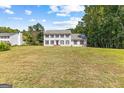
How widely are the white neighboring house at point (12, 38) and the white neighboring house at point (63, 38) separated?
236mm

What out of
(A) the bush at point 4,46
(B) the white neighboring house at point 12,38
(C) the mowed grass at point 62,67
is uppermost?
(B) the white neighboring house at point 12,38

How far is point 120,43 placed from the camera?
93.1 inches

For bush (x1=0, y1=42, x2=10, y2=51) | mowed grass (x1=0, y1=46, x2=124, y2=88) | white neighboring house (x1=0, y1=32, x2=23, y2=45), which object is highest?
white neighboring house (x1=0, y1=32, x2=23, y2=45)

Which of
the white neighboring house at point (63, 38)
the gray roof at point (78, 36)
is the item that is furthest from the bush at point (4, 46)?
the gray roof at point (78, 36)

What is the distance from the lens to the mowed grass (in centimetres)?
229

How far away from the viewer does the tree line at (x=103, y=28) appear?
92.0 inches

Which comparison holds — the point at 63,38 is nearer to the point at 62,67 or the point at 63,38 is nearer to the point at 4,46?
the point at 62,67

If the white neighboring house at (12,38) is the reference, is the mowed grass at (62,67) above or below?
below

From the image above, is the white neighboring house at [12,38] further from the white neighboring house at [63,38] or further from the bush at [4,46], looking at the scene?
the white neighboring house at [63,38]

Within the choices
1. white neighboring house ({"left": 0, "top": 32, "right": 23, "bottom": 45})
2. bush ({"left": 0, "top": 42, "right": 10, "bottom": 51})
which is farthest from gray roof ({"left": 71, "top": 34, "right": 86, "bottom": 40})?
bush ({"left": 0, "top": 42, "right": 10, "bottom": 51})

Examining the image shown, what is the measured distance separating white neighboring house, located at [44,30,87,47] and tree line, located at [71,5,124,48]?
48mm

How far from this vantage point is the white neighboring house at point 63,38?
7.68 ft

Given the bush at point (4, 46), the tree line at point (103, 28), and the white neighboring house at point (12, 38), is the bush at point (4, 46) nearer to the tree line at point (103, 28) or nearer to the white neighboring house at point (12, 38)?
the white neighboring house at point (12, 38)

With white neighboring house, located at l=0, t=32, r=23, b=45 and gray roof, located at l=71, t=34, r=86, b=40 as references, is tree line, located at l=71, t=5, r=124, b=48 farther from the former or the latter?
white neighboring house, located at l=0, t=32, r=23, b=45
